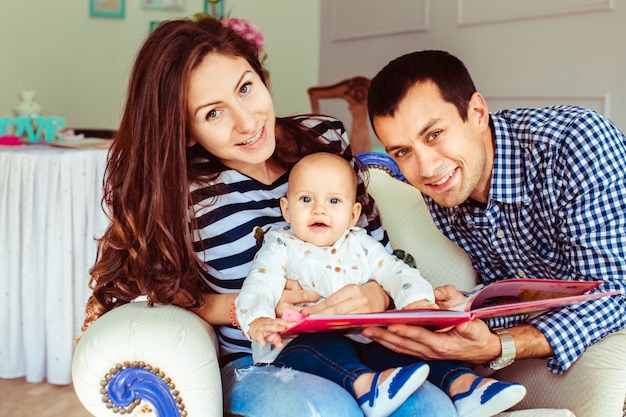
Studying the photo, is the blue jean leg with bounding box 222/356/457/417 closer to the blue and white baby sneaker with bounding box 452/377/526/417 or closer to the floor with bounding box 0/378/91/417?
the blue and white baby sneaker with bounding box 452/377/526/417

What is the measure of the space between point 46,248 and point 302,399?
1930 mm

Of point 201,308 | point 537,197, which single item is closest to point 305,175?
point 201,308

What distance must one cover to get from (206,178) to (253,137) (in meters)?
0.16

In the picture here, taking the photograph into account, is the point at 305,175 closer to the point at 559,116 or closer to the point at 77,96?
the point at 559,116

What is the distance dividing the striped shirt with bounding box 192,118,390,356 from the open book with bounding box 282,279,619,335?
310 millimetres

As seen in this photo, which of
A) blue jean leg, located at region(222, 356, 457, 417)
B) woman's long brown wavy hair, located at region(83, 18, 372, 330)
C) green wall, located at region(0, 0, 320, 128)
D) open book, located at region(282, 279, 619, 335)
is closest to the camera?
open book, located at region(282, 279, 619, 335)

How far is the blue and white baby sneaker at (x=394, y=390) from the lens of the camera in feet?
3.87

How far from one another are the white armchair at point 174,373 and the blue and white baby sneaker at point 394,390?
0.82 feet

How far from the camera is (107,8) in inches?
173

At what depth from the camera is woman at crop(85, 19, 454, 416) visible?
1.43 meters

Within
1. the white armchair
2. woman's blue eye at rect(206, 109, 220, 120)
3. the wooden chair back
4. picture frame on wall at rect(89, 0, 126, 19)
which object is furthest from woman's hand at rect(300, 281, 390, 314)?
picture frame on wall at rect(89, 0, 126, 19)

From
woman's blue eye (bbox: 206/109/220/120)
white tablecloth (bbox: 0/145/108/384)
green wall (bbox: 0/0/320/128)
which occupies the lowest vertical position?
white tablecloth (bbox: 0/145/108/384)

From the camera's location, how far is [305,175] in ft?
4.83

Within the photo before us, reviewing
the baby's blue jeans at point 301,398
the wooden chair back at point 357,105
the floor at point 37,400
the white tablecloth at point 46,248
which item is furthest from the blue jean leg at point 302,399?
the wooden chair back at point 357,105
